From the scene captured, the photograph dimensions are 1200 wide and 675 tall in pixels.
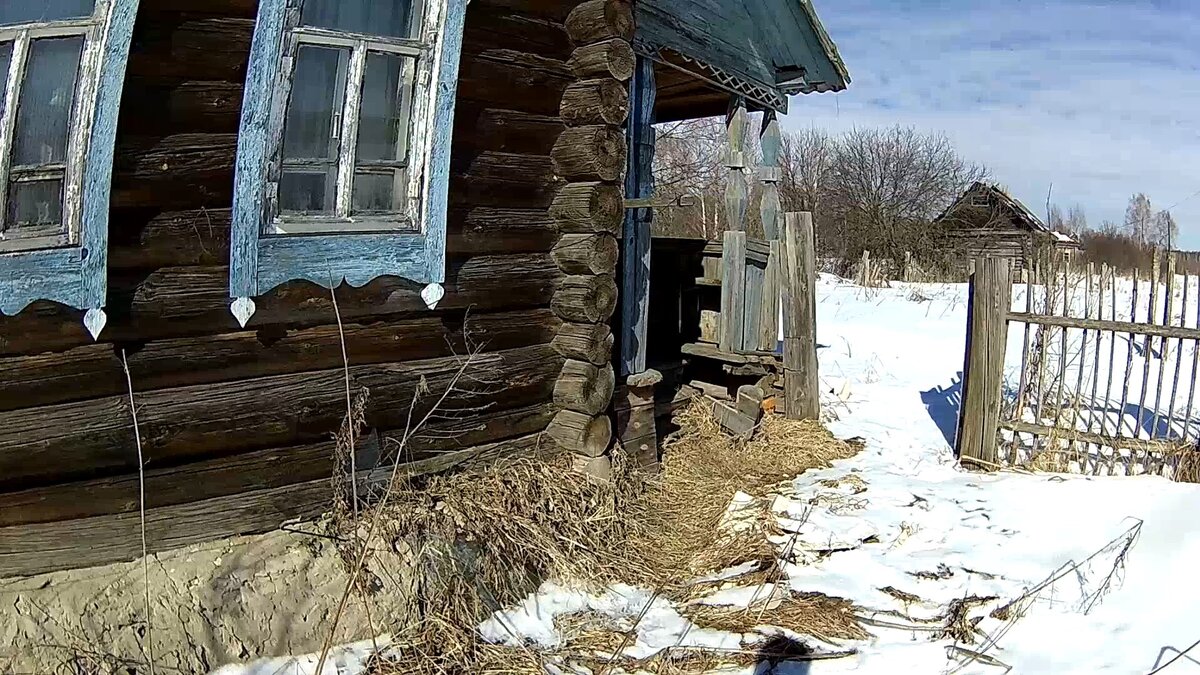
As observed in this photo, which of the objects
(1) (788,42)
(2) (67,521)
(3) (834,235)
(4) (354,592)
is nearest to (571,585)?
(4) (354,592)

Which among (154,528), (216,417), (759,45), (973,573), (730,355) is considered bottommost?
(973,573)

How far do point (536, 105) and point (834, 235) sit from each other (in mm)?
32248

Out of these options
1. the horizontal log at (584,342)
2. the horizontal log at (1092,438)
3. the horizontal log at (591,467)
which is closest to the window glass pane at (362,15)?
the horizontal log at (584,342)

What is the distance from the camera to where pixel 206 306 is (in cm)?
360

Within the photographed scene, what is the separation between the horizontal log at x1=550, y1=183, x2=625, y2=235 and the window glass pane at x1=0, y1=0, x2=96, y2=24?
99.2 inches

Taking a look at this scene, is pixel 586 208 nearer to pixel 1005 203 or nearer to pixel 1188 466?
pixel 1188 466

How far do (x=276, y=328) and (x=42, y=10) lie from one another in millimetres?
1485

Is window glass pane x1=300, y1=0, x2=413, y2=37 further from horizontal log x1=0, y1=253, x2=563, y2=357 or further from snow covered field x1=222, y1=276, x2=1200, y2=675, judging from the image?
snow covered field x1=222, y1=276, x2=1200, y2=675

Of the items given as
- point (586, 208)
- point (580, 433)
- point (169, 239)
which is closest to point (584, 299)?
point (586, 208)

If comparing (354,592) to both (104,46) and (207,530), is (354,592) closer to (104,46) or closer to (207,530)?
(207,530)

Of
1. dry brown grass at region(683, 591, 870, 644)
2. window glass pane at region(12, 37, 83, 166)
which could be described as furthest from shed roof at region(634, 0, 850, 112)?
window glass pane at region(12, 37, 83, 166)

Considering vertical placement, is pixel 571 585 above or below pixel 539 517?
below

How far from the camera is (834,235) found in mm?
35312

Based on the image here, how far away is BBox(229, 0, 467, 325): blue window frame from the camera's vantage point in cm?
359
